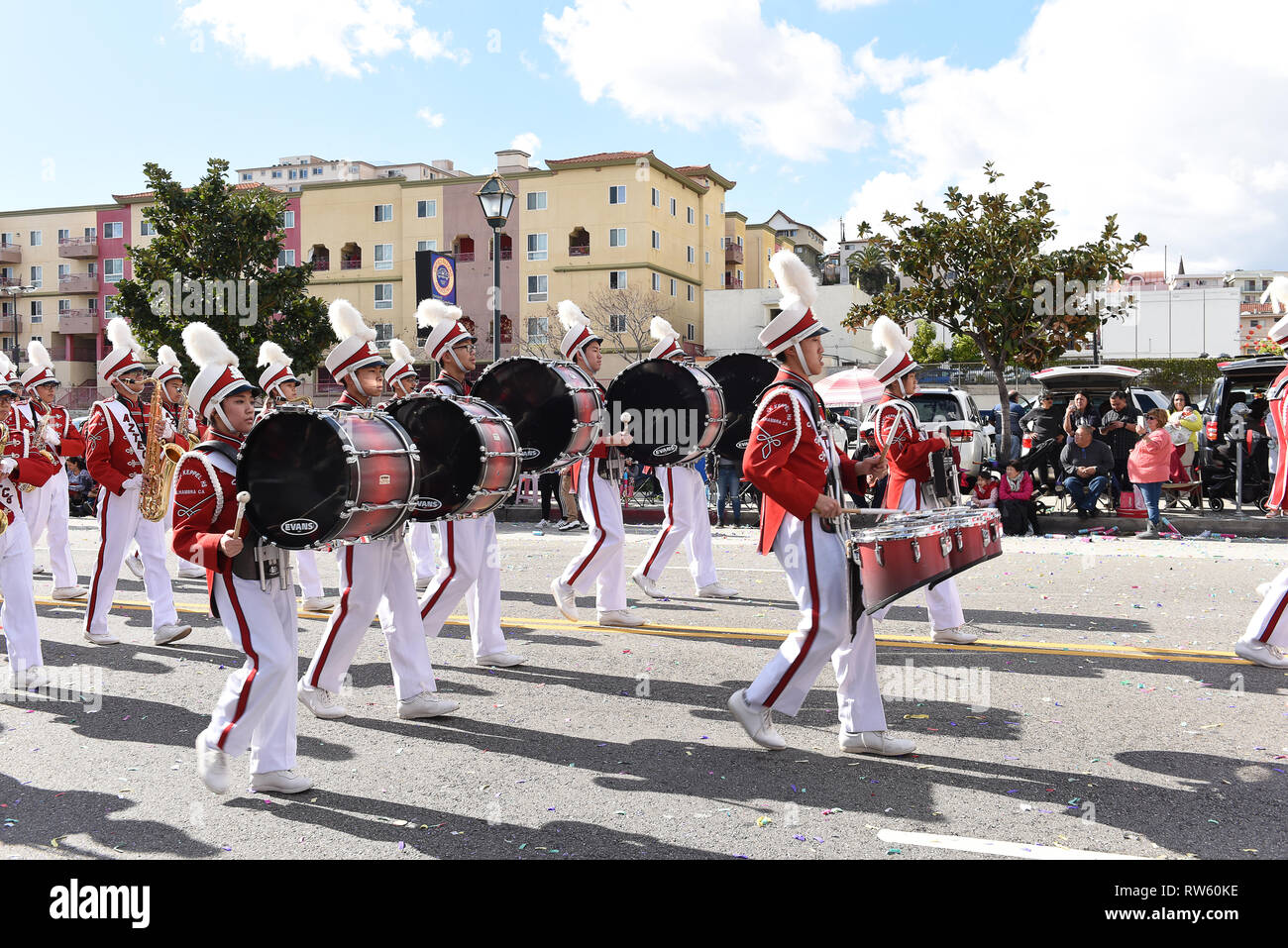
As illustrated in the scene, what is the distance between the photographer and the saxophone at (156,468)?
27.7 ft

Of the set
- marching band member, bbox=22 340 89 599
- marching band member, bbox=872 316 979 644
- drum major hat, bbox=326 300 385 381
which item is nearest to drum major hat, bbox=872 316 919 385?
marching band member, bbox=872 316 979 644

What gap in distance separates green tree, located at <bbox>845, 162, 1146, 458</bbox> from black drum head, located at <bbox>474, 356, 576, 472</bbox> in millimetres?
15501

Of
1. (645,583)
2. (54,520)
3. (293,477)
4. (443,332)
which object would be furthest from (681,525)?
(54,520)

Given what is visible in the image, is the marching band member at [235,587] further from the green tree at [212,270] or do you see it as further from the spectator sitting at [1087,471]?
the green tree at [212,270]

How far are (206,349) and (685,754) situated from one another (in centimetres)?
291

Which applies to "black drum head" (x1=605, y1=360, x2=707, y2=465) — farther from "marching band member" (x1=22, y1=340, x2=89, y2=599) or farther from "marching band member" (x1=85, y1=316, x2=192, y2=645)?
"marching band member" (x1=22, y1=340, x2=89, y2=599)

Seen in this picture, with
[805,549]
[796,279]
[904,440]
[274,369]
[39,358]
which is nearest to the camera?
[805,549]

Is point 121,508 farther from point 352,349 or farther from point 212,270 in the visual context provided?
point 212,270

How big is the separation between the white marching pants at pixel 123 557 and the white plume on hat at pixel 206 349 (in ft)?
12.1

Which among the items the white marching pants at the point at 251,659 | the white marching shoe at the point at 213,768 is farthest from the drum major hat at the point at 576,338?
the white marching shoe at the point at 213,768

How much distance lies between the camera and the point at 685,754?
5.30m

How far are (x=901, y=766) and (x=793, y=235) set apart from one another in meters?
82.1

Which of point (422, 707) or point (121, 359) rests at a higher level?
point (121, 359)

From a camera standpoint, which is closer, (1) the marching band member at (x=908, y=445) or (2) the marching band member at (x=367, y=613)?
(2) the marching band member at (x=367, y=613)
